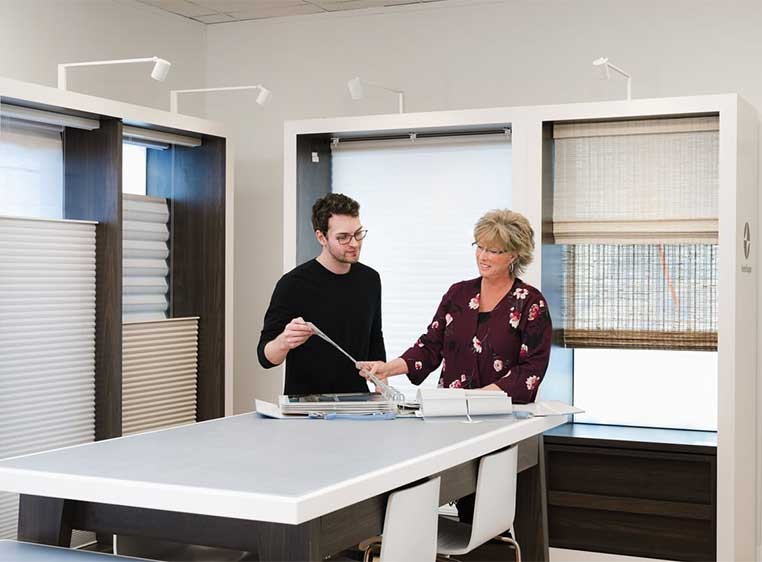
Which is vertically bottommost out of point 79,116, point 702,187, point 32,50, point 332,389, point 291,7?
point 332,389

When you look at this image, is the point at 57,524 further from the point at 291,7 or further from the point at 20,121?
the point at 291,7

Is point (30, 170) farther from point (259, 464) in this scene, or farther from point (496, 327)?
point (259, 464)

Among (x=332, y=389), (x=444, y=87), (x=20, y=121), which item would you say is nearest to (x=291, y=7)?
(x=444, y=87)

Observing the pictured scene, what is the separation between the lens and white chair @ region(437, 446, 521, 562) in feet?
10.3

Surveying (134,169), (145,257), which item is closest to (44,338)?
(145,257)

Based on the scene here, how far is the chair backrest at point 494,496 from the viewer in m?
3.14

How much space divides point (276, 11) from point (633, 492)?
3475 millimetres

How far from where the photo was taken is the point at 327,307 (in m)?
4.27

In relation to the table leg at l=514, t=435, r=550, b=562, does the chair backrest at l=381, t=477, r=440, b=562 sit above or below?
above

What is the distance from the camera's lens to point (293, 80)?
6.47 meters

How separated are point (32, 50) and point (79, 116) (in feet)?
2.41

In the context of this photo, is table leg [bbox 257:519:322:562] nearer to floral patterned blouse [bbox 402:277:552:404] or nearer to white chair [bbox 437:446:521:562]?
white chair [bbox 437:446:521:562]

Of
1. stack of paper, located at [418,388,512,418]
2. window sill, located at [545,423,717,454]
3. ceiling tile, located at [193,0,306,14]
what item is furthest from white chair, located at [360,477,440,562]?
ceiling tile, located at [193,0,306,14]

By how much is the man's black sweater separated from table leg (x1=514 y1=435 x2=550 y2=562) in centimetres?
84
